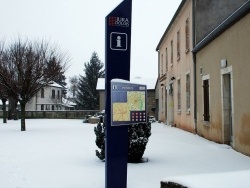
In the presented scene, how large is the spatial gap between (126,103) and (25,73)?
1747cm

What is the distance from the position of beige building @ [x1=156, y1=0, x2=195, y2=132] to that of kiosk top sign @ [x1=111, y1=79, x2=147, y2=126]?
11712 mm

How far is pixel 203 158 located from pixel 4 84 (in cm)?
1616

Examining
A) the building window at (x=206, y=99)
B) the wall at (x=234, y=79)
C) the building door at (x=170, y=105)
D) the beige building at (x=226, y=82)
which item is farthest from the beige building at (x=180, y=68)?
the wall at (x=234, y=79)

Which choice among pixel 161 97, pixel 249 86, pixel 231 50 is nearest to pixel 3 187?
pixel 249 86

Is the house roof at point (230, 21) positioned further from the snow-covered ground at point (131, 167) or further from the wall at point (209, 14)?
the snow-covered ground at point (131, 167)

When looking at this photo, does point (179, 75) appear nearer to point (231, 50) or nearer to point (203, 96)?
point (203, 96)

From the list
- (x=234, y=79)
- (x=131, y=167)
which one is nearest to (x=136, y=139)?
(x=131, y=167)

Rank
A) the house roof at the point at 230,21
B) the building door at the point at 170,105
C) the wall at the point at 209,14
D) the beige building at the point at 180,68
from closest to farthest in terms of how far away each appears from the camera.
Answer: the house roof at the point at 230,21, the wall at the point at 209,14, the beige building at the point at 180,68, the building door at the point at 170,105

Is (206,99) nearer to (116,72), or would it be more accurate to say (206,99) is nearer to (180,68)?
(180,68)

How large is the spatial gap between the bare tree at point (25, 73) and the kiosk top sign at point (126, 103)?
17163mm

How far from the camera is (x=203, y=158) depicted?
9516 millimetres

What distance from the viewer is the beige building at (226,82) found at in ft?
32.6

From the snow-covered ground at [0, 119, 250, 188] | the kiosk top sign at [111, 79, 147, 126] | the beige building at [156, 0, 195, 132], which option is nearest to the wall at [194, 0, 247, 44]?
the beige building at [156, 0, 195, 132]

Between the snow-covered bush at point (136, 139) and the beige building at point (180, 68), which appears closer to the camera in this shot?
the snow-covered bush at point (136, 139)
